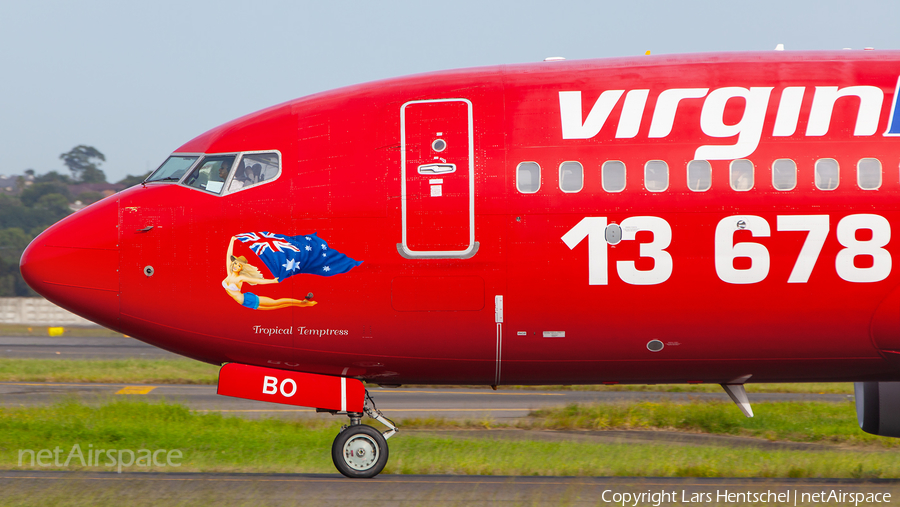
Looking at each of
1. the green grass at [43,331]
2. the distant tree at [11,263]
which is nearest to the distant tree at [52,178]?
the distant tree at [11,263]

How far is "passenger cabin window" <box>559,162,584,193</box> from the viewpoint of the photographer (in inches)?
449

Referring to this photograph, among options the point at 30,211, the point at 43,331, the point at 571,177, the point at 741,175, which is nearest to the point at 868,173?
the point at 741,175

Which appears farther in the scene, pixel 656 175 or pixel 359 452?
pixel 359 452

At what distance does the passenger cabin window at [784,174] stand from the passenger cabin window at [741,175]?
0.32 m

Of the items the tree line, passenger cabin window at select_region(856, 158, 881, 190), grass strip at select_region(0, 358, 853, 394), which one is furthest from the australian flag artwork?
the tree line

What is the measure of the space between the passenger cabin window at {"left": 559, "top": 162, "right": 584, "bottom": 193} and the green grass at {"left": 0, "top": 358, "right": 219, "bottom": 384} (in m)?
22.7

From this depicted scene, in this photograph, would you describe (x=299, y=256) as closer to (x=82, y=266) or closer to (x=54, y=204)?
(x=82, y=266)

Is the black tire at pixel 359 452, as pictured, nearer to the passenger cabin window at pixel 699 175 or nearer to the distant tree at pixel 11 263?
the passenger cabin window at pixel 699 175

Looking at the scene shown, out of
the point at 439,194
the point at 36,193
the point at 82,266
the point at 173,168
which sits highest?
the point at 36,193

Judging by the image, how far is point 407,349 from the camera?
11742mm

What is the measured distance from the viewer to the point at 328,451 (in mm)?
16562

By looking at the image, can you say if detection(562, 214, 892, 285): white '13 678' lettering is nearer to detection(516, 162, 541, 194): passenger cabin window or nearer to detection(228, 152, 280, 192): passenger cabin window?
detection(516, 162, 541, 194): passenger cabin window

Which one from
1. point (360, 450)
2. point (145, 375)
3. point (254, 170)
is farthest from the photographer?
point (145, 375)
